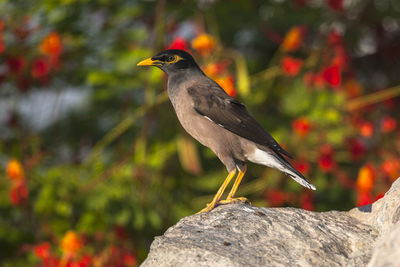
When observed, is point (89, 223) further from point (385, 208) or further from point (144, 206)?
point (385, 208)

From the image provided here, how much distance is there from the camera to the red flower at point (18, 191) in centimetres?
570

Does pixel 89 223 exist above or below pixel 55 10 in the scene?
below

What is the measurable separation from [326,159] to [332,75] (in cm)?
93

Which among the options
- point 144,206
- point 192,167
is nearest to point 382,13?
point 192,167

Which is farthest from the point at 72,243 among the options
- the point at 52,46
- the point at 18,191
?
the point at 52,46

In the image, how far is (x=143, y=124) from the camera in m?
6.75

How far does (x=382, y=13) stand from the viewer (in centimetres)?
770

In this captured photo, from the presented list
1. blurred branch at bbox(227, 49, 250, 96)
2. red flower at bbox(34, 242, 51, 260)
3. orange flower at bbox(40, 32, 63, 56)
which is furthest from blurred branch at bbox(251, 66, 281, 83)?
red flower at bbox(34, 242, 51, 260)

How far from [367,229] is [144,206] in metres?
3.01

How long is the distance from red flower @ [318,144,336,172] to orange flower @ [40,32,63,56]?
10.0ft

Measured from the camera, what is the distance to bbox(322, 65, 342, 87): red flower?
612cm

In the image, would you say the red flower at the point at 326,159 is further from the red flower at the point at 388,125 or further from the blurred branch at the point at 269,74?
the blurred branch at the point at 269,74

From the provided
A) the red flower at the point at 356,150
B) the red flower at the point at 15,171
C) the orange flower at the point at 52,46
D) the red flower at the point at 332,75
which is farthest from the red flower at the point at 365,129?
the red flower at the point at 15,171

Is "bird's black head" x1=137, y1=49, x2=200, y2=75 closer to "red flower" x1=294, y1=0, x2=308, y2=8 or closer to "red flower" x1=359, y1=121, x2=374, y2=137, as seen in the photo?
"red flower" x1=359, y1=121, x2=374, y2=137
